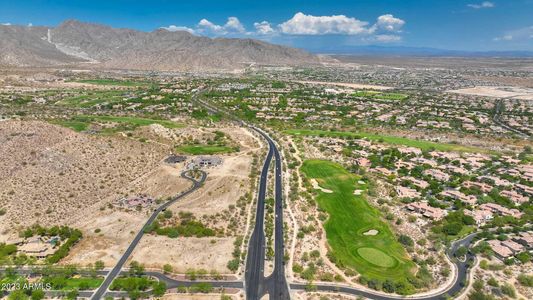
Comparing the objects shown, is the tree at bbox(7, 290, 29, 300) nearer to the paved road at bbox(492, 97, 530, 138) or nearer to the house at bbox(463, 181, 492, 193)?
the house at bbox(463, 181, 492, 193)

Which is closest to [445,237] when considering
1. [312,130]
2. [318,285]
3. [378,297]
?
[378,297]

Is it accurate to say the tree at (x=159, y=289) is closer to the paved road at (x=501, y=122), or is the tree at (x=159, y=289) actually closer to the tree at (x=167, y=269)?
the tree at (x=167, y=269)

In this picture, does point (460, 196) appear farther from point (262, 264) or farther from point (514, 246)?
point (262, 264)

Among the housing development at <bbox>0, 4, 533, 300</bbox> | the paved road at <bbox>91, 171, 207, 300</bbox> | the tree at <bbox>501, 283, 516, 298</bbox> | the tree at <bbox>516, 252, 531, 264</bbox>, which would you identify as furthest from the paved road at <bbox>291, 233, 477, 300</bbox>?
A: the paved road at <bbox>91, 171, 207, 300</bbox>

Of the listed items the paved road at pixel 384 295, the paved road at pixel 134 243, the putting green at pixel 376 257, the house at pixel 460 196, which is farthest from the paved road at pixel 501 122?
the paved road at pixel 134 243

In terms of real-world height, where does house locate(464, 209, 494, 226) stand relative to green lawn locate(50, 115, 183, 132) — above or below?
below

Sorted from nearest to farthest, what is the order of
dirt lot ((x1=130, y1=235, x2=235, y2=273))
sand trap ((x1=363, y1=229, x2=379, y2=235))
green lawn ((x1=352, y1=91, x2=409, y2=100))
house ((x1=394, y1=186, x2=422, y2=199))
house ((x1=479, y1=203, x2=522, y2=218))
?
dirt lot ((x1=130, y1=235, x2=235, y2=273)) < sand trap ((x1=363, y1=229, x2=379, y2=235)) < house ((x1=479, y1=203, x2=522, y2=218)) < house ((x1=394, y1=186, x2=422, y2=199)) < green lawn ((x1=352, y1=91, x2=409, y2=100))

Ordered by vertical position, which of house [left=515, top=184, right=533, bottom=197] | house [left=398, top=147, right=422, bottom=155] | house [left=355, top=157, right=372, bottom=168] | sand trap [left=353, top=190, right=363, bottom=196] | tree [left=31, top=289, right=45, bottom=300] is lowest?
tree [left=31, top=289, right=45, bottom=300]
